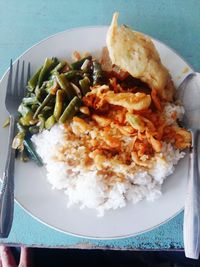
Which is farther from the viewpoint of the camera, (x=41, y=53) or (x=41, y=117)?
(x=41, y=53)

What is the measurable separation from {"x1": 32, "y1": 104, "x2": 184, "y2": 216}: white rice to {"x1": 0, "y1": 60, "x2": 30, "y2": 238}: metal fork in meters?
0.13

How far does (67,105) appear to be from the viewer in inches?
57.9

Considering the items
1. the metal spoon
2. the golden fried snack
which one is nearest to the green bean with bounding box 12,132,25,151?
the golden fried snack

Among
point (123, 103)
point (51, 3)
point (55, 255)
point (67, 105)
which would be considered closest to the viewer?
point (123, 103)

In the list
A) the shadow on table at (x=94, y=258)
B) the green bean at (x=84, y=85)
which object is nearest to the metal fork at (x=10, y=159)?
the green bean at (x=84, y=85)

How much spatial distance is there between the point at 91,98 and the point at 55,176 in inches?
11.5

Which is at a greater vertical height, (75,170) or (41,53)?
(41,53)

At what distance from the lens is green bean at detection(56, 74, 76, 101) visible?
1.48 m

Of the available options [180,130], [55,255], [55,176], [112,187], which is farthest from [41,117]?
[55,255]

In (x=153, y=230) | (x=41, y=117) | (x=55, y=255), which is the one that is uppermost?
(x=41, y=117)

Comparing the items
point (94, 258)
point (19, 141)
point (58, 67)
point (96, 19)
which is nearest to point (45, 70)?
point (58, 67)

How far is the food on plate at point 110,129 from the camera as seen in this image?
138cm

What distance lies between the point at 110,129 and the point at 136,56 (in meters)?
0.26

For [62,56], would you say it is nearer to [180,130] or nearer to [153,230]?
[180,130]
